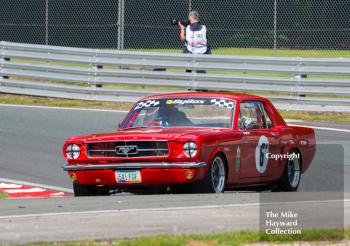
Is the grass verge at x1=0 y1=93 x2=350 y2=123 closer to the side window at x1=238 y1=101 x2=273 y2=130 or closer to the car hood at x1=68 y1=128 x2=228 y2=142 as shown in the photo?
the side window at x1=238 y1=101 x2=273 y2=130

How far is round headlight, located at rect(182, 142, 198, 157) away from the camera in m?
9.88

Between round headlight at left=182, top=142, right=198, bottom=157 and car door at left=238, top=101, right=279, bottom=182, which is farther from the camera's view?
car door at left=238, top=101, right=279, bottom=182

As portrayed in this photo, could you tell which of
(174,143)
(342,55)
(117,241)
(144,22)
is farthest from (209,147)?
(144,22)

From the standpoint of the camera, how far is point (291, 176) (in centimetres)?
1162

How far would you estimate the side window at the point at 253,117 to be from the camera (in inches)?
436

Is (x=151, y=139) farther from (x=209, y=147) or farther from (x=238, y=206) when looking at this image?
(x=238, y=206)

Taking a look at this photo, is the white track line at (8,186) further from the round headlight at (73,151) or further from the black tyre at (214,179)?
the black tyre at (214,179)

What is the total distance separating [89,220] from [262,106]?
13.8 feet

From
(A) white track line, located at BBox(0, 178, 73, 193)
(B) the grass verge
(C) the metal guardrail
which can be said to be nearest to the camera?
(A) white track line, located at BBox(0, 178, 73, 193)

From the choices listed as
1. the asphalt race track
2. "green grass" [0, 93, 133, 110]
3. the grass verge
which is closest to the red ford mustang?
the asphalt race track

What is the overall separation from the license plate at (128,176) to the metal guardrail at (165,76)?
9476mm

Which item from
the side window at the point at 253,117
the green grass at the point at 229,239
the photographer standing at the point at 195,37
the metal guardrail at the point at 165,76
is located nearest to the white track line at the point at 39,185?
the side window at the point at 253,117

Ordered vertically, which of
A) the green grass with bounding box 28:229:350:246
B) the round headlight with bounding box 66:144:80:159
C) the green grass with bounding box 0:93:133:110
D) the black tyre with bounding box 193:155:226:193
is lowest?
the green grass with bounding box 28:229:350:246

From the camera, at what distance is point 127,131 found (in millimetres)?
10836
